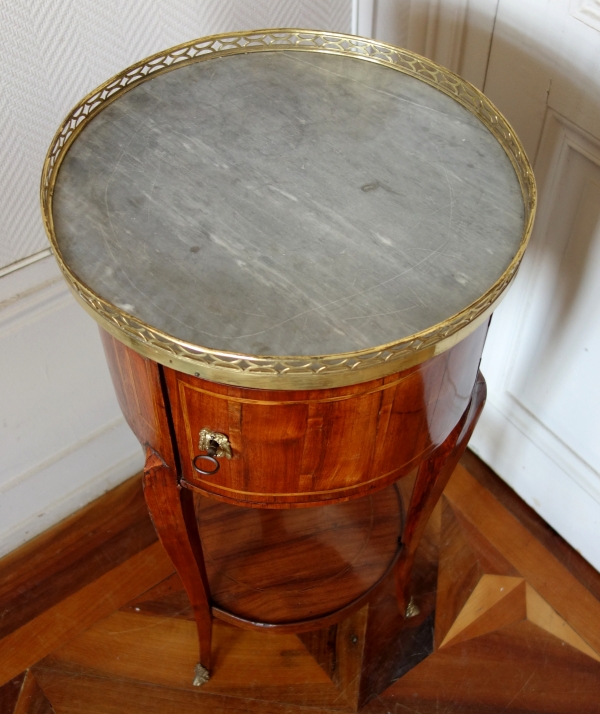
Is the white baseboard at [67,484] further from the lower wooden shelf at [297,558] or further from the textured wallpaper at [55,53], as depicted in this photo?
the textured wallpaper at [55,53]

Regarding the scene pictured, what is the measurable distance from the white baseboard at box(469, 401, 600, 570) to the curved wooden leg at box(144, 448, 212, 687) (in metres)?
0.50

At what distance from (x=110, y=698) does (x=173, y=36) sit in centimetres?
79

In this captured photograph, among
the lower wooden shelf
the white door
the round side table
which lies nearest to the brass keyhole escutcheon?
the round side table

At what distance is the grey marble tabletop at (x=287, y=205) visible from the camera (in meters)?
0.52

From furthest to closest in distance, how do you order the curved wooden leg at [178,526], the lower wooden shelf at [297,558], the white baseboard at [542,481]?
the white baseboard at [542,481]
the lower wooden shelf at [297,558]
the curved wooden leg at [178,526]

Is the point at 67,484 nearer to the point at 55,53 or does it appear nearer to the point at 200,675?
the point at 200,675

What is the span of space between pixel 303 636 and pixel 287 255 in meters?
0.62

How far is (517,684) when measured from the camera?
937 mm

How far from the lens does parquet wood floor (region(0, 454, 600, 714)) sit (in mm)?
928

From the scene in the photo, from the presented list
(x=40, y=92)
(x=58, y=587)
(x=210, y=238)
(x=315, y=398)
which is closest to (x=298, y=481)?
(x=315, y=398)

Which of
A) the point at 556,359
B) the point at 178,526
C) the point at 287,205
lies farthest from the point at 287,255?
the point at 556,359

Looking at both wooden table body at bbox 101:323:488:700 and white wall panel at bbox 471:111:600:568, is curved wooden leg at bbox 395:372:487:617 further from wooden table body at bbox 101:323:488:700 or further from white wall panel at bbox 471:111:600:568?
white wall panel at bbox 471:111:600:568

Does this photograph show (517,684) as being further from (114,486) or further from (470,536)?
(114,486)

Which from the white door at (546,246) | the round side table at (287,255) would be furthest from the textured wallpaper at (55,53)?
the white door at (546,246)
